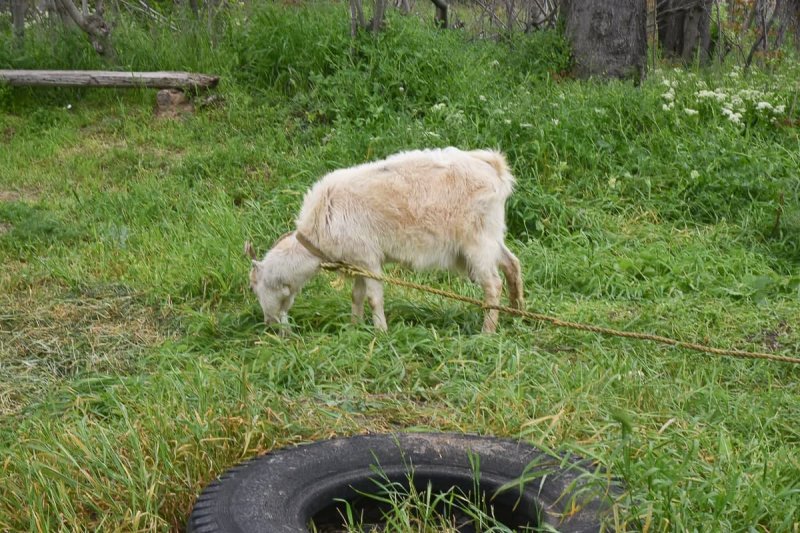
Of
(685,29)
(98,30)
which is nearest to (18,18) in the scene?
(98,30)

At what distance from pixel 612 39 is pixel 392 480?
8.65 m

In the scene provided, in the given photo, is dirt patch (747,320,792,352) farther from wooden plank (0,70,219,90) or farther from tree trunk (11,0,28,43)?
tree trunk (11,0,28,43)

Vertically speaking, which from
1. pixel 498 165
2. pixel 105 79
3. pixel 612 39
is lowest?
pixel 105 79

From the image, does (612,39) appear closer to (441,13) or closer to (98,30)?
(441,13)

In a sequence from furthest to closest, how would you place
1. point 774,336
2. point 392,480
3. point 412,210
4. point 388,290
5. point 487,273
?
point 388,290 < point 487,273 < point 412,210 < point 774,336 < point 392,480

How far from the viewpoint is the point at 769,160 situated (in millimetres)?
9141

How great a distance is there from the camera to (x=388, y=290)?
24.3ft

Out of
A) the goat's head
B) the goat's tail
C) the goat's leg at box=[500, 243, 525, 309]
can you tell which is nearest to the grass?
the goat's head

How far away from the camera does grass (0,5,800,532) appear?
14.5ft

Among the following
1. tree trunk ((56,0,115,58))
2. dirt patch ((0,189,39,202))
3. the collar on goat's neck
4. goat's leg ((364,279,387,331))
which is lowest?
dirt patch ((0,189,39,202))

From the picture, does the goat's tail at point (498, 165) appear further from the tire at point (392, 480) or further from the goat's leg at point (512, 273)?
the tire at point (392, 480)

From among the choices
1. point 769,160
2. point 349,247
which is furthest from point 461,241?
point 769,160

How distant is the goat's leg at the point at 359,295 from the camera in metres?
6.84

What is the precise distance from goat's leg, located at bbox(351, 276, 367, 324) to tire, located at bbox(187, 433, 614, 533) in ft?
7.95
